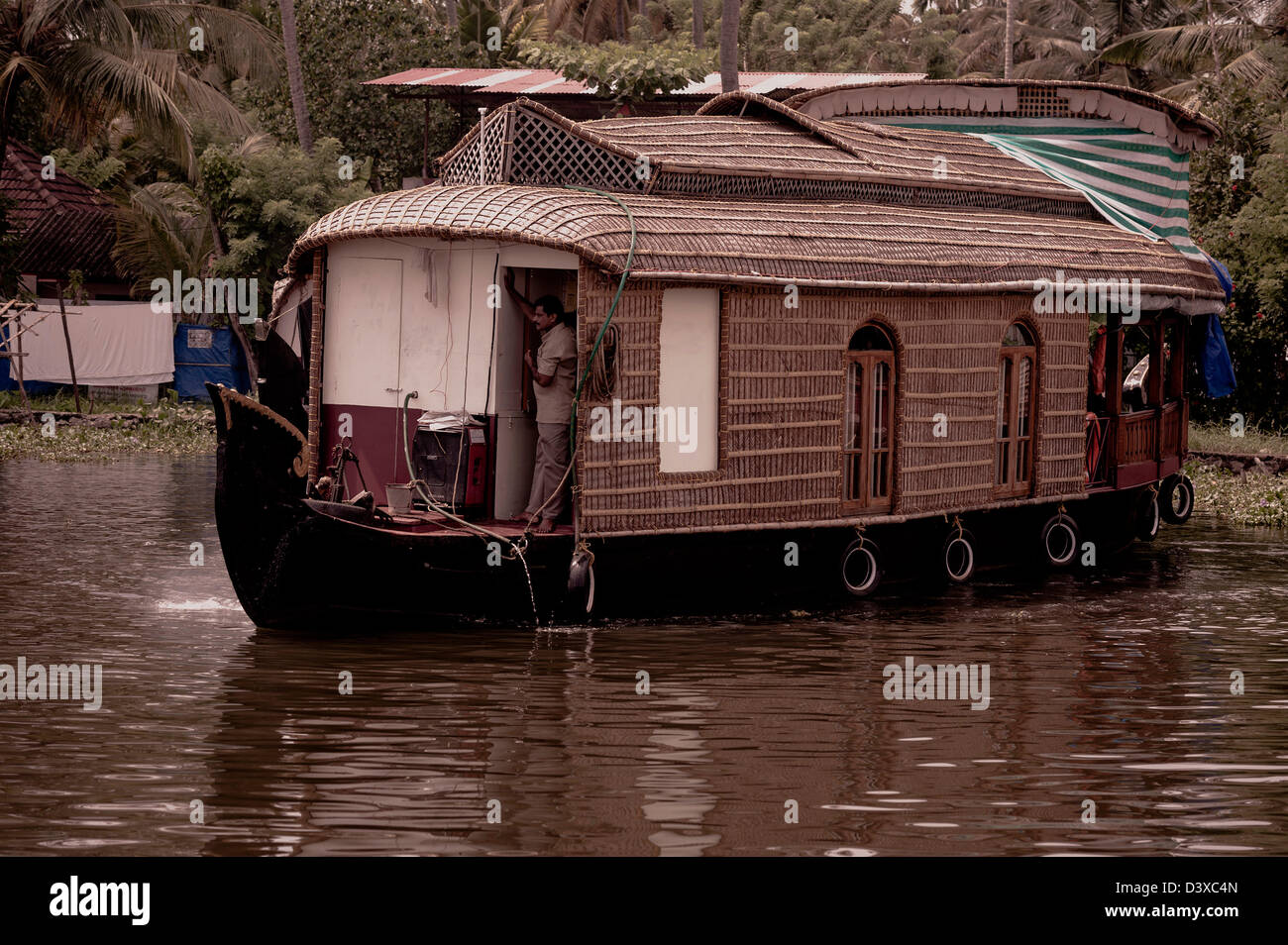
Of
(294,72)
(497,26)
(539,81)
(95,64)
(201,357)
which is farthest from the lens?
(497,26)

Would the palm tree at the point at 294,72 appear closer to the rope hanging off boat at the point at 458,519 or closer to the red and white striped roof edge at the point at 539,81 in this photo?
the red and white striped roof edge at the point at 539,81

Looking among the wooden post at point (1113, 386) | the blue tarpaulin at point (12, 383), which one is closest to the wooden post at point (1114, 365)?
the wooden post at point (1113, 386)

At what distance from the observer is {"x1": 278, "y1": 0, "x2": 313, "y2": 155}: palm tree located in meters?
20.7

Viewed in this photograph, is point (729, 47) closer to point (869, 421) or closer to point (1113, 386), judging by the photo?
point (1113, 386)

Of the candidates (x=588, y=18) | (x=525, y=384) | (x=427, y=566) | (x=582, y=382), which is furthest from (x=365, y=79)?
(x=427, y=566)

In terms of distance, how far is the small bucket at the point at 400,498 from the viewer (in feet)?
30.8

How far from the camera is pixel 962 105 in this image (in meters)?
13.9

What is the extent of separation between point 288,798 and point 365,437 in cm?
410

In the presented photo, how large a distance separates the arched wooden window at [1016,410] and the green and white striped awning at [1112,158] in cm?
234

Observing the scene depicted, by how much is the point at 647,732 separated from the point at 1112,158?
Result: 8.57 meters

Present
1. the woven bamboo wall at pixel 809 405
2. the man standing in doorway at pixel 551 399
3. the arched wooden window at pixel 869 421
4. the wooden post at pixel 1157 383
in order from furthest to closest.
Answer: the wooden post at pixel 1157 383 → the arched wooden window at pixel 869 421 → the man standing in doorway at pixel 551 399 → the woven bamboo wall at pixel 809 405

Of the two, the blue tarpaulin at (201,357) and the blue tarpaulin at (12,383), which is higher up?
the blue tarpaulin at (201,357)

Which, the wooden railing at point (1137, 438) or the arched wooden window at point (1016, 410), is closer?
the arched wooden window at point (1016, 410)

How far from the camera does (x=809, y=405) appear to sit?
989 centimetres
